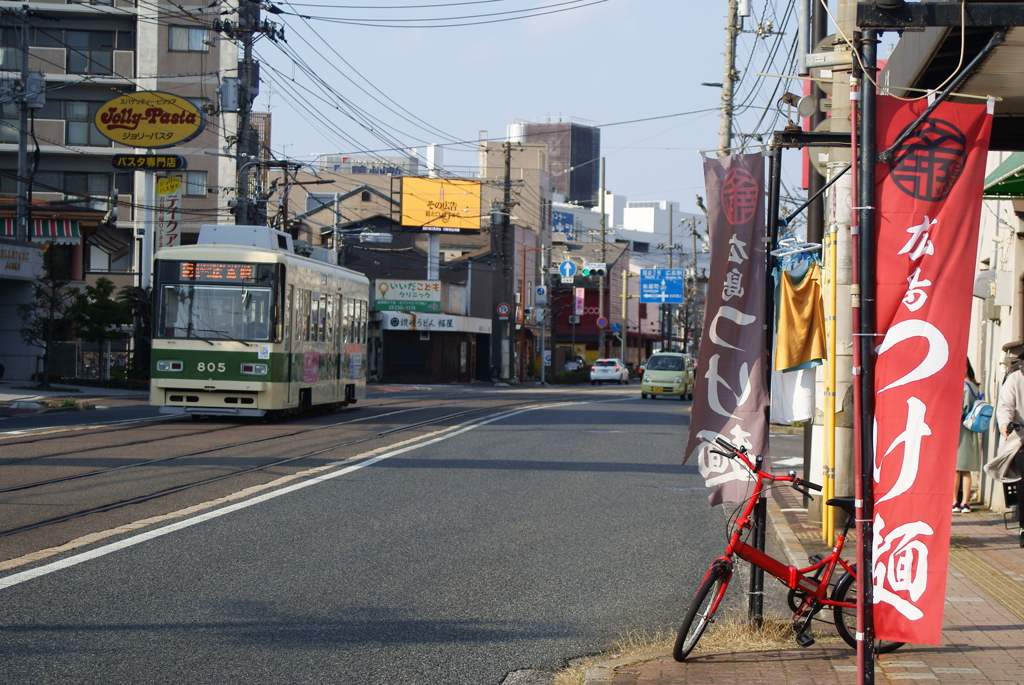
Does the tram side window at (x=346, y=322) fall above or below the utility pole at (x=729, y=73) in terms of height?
below

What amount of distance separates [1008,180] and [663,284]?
58.6 meters

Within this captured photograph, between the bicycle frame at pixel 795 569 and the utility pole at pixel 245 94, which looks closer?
the bicycle frame at pixel 795 569

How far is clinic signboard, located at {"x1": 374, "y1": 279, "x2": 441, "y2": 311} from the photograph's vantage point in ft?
186

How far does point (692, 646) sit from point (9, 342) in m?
33.5

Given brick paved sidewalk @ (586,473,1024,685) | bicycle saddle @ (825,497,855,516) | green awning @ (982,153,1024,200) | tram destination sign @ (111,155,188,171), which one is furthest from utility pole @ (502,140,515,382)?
bicycle saddle @ (825,497,855,516)

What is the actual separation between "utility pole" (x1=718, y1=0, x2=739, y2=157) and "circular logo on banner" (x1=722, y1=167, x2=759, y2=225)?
869 inches

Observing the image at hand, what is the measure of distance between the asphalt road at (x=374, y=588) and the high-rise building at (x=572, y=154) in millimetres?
135939

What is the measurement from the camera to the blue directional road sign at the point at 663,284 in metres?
66.3

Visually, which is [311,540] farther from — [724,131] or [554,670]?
[724,131]

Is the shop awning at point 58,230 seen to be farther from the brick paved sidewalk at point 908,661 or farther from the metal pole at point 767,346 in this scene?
the brick paved sidewalk at point 908,661

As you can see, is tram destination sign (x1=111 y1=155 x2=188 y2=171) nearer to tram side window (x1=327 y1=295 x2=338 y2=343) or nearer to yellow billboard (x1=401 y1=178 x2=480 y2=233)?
tram side window (x1=327 y1=295 x2=338 y2=343)

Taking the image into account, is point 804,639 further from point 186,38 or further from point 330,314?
point 186,38

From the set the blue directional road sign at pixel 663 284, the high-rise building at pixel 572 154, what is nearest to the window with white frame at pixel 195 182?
the blue directional road sign at pixel 663 284

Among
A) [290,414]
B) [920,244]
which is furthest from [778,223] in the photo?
[290,414]
